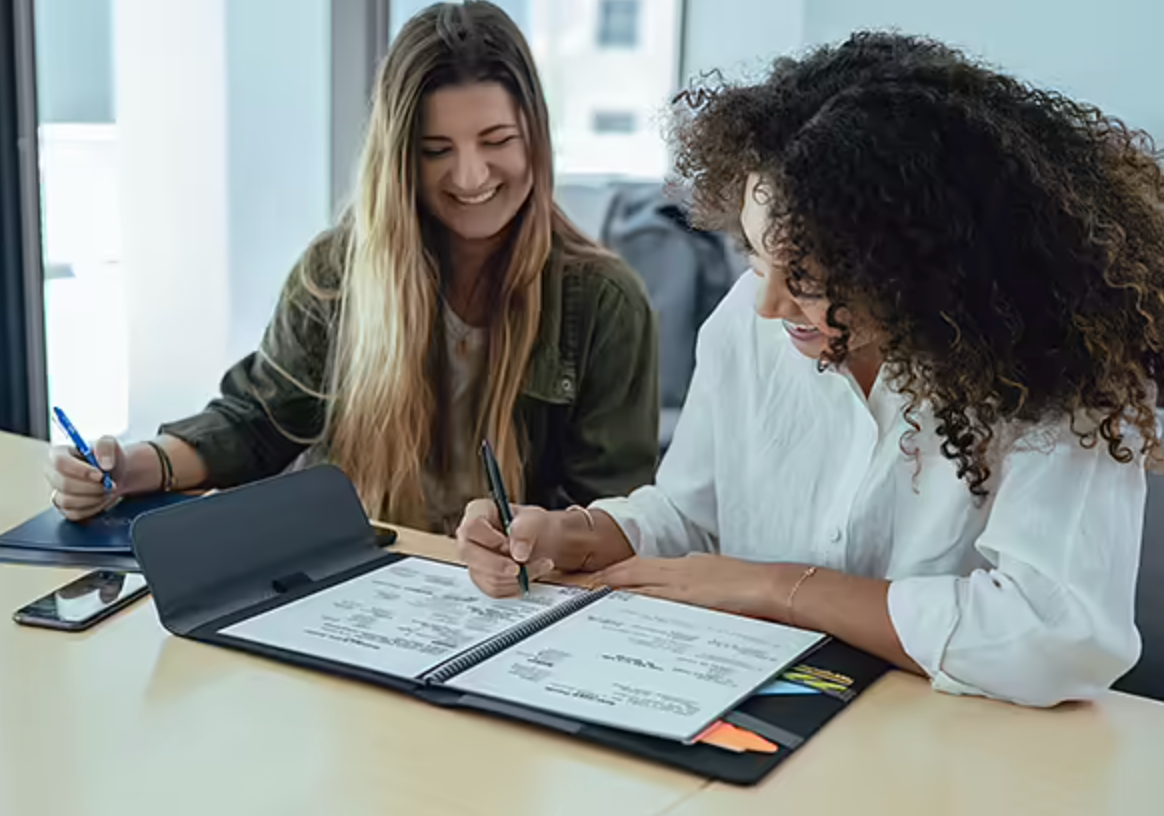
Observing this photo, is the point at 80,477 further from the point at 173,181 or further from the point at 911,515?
the point at 173,181

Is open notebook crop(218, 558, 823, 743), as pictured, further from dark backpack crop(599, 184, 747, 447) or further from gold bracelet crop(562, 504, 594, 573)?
dark backpack crop(599, 184, 747, 447)

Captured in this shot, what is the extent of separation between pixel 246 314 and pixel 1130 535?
2368 mm

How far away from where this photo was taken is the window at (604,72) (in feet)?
12.0

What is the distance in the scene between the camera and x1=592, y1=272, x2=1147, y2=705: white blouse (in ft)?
3.51

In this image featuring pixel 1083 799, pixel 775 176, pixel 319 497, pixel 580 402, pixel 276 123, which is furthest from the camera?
pixel 276 123

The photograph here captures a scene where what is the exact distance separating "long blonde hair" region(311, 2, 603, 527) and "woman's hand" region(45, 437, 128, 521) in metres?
0.37

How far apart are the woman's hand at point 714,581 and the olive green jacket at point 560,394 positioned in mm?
567

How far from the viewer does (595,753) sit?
955mm

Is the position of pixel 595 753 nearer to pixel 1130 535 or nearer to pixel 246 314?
pixel 1130 535

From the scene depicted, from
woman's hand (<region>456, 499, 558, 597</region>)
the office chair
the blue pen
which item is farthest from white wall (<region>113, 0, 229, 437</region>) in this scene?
the office chair

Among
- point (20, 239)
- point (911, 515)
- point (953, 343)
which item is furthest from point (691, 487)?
point (20, 239)

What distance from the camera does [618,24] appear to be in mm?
4035

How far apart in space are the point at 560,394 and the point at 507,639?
77 centimetres

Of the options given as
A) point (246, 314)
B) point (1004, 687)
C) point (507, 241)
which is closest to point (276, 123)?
point (246, 314)
